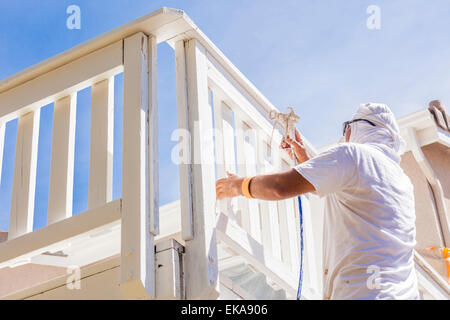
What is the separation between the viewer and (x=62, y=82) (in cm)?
275

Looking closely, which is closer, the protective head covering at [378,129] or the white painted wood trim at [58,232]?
the white painted wood trim at [58,232]

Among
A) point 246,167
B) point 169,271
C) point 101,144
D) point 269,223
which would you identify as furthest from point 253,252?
point 101,144

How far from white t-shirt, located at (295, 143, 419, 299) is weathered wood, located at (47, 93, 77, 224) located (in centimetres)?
101

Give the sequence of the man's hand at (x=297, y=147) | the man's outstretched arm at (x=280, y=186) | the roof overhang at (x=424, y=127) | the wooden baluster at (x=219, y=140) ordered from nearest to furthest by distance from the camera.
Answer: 1. the man's outstretched arm at (x=280, y=186)
2. the wooden baluster at (x=219, y=140)
3. the man's hand at (x=297, y=147)
4. the roof overhang at (x=424, y=127)

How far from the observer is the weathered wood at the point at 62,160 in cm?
254

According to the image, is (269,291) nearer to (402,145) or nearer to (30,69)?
(402,145)

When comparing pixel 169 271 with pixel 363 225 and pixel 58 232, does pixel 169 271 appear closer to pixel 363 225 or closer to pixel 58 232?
pixel 58 232

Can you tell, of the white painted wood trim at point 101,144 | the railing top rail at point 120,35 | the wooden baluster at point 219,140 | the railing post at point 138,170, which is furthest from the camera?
the wooden baluster at point 219,140

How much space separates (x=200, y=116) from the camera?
257 cm

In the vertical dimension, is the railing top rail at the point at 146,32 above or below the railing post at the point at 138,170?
above

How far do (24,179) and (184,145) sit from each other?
0.81 meters

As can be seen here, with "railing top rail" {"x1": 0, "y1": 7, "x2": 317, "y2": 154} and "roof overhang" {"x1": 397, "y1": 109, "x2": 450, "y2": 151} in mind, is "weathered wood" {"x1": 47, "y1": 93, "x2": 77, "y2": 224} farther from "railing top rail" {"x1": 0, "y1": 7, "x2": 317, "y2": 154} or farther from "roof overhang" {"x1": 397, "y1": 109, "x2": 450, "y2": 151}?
"roof overhang" {"x1": 397, "y1": 109, "x2": 450, "y2": 151}

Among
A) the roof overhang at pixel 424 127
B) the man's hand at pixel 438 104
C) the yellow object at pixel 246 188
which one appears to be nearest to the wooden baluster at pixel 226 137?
the yellow object at pixel 246 188

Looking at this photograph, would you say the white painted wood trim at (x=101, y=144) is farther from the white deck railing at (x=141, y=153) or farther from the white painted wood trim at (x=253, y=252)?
the white painted wood trim at (x=253, y=252)
